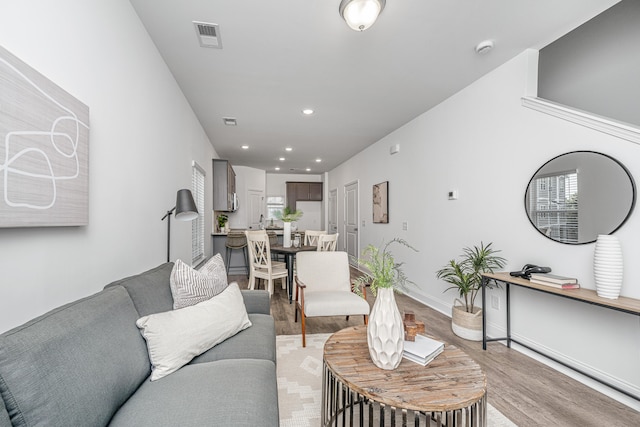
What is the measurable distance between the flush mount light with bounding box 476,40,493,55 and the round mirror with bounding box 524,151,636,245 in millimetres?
1118

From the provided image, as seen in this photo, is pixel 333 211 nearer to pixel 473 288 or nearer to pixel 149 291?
pixel 473 288

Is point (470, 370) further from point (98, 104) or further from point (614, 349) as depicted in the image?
point (98, 104)

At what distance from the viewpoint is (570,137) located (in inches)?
94.3

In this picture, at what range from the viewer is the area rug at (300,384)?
1.77m

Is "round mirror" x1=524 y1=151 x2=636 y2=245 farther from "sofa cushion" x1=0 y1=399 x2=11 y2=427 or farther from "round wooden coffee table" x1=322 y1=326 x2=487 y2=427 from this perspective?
"sofa cushion" x1=0 y1=399 x2=11 y2=427

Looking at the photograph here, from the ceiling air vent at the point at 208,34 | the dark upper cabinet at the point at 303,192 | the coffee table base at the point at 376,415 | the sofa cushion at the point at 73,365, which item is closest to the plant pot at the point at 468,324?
the coffee table base at the point at 376,415

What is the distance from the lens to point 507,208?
9.71 feet

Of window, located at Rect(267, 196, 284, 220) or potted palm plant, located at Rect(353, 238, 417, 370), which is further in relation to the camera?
window, located at Rect(267, 196, 284, 220)

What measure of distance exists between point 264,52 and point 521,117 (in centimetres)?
246

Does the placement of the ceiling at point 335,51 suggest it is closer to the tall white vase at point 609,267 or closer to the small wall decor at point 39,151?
the small wall decor at point 39,151

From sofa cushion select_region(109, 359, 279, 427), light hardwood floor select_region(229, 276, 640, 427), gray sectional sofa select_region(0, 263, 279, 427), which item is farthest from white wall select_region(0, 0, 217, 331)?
light hardwood floor select_region(229, 276, 640, 427)

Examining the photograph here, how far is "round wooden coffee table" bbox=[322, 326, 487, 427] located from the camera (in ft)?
3.91

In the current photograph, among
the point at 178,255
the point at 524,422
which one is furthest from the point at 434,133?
the point at 178,255

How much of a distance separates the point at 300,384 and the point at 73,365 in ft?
5.06
